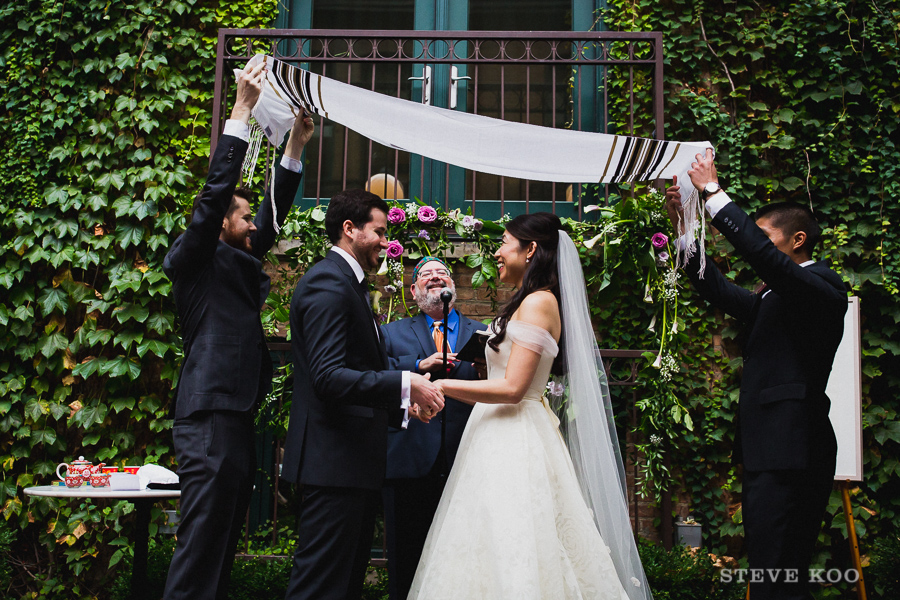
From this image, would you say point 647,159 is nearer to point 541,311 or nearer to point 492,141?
point 492,141

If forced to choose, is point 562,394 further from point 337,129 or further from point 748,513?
point 337,129

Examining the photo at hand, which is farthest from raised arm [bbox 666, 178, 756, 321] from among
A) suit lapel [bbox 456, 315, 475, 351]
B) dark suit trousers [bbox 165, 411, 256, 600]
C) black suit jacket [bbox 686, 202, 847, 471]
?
dark suit trousers [bbox 165, 411, 256, 600]

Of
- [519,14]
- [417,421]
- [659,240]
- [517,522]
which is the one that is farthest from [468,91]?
[517,522]

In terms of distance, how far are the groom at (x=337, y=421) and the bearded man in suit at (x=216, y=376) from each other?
0.27 m

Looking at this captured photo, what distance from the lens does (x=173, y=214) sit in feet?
16.9

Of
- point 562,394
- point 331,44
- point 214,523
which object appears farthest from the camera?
point 331,44

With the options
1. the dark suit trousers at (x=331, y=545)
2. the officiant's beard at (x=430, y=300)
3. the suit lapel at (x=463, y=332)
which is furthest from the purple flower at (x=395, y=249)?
the dark suit trousers at (x=331, y=545)

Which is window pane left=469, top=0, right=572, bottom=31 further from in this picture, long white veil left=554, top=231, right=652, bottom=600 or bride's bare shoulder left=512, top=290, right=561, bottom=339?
bride's bare shoulder left=512, top=290, right=561, bottom=339

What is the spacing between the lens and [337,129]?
5594 mm

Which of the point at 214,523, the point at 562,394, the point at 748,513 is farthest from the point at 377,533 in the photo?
the point at 748,513

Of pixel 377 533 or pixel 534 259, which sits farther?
pixel 377 533

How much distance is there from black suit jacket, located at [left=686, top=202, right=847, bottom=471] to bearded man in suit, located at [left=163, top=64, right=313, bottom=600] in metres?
2.05

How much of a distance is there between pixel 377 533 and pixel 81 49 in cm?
423

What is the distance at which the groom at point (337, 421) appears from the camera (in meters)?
2.50
